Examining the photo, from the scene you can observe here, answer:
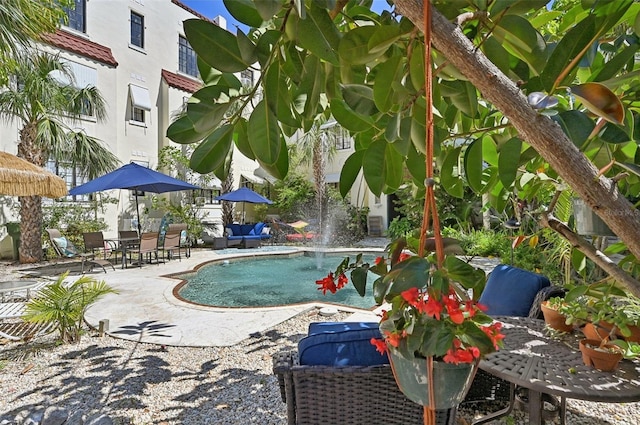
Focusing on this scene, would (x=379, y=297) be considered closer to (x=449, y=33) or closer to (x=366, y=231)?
(x=449, y=33)

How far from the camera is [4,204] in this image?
11.5m

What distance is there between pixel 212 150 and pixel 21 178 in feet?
22.7

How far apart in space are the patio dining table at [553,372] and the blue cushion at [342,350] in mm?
579

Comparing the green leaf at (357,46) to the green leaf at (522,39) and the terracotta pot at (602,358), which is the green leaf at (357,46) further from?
the terracotta pot at (602,358)

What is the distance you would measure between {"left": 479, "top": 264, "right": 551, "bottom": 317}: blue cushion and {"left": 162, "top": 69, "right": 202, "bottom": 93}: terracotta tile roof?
53.4 feet

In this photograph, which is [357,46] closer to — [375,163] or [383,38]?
[383,38]

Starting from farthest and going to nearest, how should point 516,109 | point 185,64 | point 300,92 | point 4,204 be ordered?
1. point 185,64
2. point 4,204
3. point 300,92
4. point 516,109

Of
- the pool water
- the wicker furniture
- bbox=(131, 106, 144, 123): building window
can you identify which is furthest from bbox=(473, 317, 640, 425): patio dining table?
bbox=(131, 106, 144, 123): building window

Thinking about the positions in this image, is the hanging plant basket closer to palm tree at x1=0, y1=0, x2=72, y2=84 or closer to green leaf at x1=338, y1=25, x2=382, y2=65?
green leaf at x1=338, y1=25, x2=382, y2=65

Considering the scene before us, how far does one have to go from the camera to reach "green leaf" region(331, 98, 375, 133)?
49.7 inches

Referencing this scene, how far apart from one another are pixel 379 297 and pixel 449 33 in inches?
25.7

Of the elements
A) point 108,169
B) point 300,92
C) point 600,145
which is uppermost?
point 108,169

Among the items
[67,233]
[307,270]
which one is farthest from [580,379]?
[67,233]

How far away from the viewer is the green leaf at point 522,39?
0.98 metres
